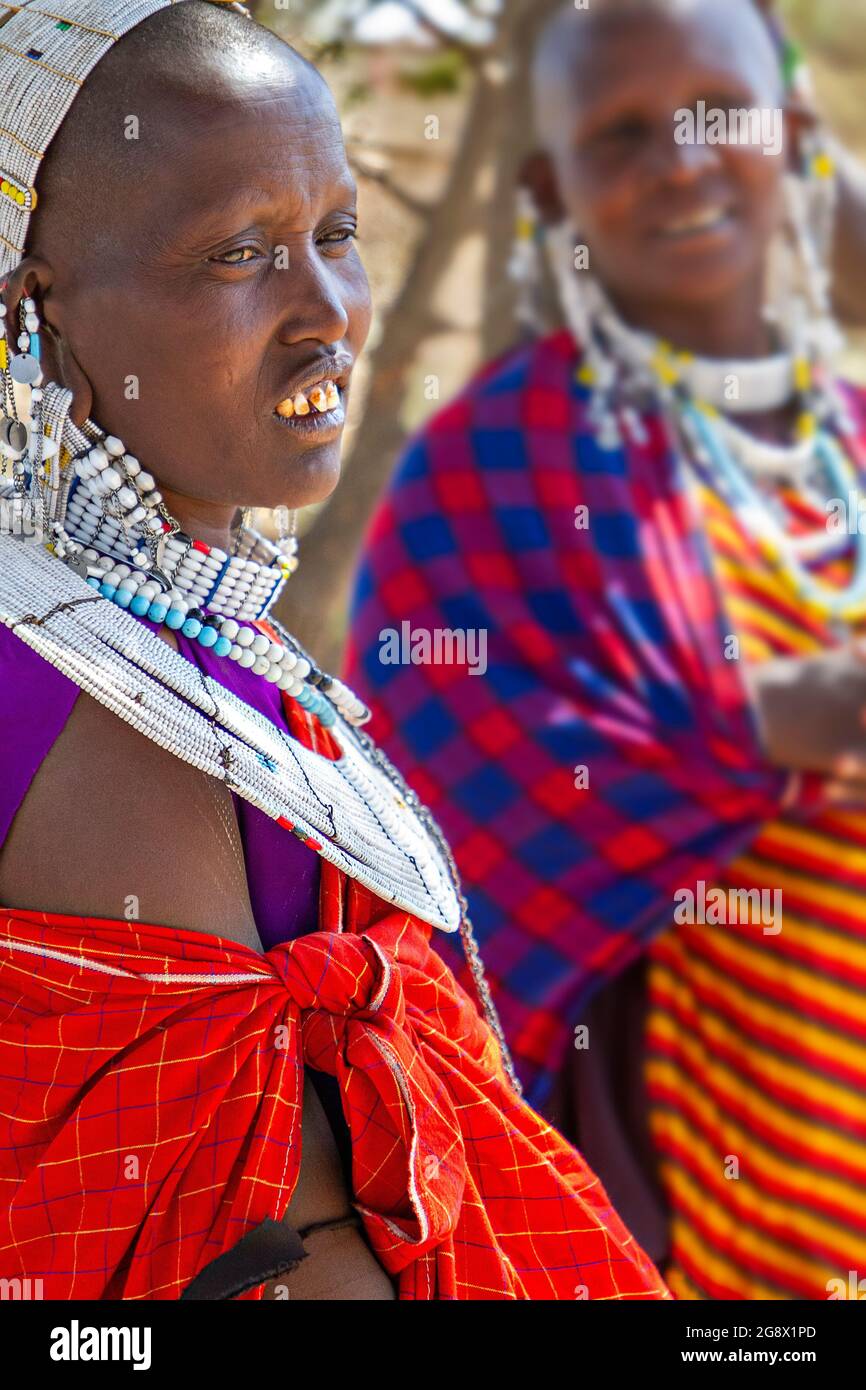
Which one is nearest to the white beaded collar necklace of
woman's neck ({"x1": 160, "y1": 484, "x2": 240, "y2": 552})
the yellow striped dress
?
woman's neck ({"x1": 160, "y1": 484, "x2": 240, "y2": 552})

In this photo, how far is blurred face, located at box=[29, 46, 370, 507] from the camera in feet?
4.26

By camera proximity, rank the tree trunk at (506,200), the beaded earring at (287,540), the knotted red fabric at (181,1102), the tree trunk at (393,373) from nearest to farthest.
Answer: the knotted red fabric at (181,1102) → the beaded earring at (287,540) → the tree trunk at (506,200) → the tree trunk at (393,373)

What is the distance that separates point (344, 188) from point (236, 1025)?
648 mm

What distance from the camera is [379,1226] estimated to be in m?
1.28

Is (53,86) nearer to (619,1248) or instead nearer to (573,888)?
(619,1248)

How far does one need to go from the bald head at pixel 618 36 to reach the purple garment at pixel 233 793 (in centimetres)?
173

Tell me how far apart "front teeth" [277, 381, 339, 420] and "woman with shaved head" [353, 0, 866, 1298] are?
137 centimetres

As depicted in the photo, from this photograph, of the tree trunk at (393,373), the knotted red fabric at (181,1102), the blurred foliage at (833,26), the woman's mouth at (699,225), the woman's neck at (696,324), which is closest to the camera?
the knotted red fabric at (181,1102)

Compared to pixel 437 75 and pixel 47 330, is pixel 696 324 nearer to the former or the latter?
pixel 437 75

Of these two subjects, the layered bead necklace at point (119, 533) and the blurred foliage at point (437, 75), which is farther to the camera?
the blurred foliage at point (437, 75)

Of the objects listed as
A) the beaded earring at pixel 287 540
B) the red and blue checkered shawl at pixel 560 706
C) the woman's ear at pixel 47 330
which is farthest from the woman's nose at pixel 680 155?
the woman's ear at pixel 47 330

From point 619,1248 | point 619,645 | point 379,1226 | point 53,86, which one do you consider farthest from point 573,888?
point 53,86

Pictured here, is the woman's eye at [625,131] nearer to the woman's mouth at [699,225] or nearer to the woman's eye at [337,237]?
the woman's mouth at [699,225]

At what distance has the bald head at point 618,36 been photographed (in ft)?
9.12
